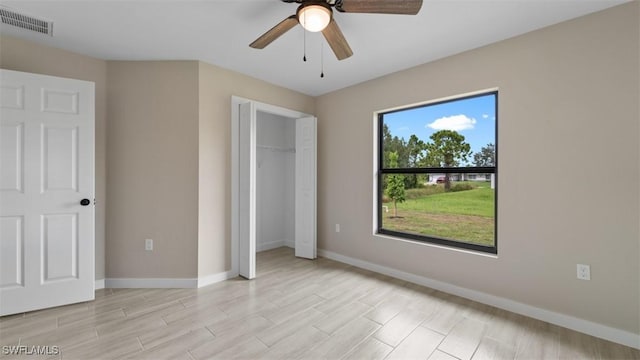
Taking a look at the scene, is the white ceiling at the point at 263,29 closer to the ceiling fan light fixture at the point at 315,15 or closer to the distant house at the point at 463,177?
the ceiling fan light fixture at the point at 315,15

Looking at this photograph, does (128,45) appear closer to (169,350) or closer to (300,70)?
(300,70)

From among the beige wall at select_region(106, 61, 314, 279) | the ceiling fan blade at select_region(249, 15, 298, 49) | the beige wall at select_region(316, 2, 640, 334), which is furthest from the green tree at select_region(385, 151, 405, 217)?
the beige wall at select_region(106, 61, 314, 279)

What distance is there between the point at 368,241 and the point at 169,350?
8.04 feet

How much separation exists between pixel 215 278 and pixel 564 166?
3567 millimetres

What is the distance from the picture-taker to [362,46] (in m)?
2.68

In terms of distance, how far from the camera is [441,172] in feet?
10.0

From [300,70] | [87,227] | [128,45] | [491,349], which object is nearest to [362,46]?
[300,70]

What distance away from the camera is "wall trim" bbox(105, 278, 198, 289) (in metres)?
2.97

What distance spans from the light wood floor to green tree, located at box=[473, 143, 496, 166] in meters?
1.39

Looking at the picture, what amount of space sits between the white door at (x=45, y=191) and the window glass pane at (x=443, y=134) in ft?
10.9

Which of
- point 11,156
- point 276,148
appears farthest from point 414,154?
point 11,156

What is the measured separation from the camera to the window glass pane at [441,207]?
2.82 metres

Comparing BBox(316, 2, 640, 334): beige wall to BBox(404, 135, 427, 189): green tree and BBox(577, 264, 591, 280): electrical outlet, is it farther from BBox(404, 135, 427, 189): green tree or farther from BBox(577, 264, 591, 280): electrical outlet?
BBox(404, 135, 427, 189): green tree

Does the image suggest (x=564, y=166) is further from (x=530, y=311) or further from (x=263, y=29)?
(x=263, y=29)
